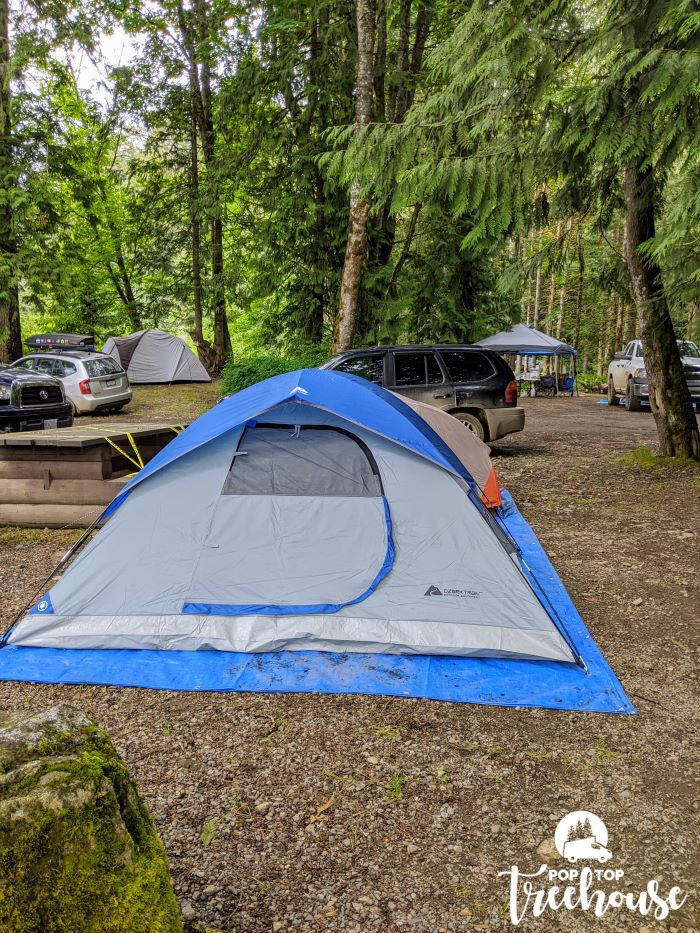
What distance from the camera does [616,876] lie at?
246 centimetres

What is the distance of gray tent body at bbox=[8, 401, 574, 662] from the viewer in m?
4.20

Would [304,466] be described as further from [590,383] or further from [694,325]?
[590,383]

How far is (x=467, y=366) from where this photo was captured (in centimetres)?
992

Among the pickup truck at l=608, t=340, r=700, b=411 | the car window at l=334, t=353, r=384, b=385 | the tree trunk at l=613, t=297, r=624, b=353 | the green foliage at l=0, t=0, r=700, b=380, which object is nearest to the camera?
the green foliage at l=0, t=0, r=700, b=380

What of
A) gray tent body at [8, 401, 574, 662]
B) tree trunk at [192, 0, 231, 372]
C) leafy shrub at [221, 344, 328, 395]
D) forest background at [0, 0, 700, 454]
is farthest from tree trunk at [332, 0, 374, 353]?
gray tent body at [8, 401, 574, 662]

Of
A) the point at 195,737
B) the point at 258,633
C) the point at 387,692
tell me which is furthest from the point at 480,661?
the point at 195,737

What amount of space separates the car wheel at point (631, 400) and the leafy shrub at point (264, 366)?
353 inches

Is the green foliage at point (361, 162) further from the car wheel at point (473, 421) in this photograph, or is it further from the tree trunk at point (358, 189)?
the car wheel at point (473, 421)

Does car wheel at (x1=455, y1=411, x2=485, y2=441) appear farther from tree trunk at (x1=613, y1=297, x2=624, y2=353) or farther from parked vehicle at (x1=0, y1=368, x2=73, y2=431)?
tree trunk at (x1=613, y1=297, x2=624, y2=353)

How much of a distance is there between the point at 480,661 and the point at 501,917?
186 cm

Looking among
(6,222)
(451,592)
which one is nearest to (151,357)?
(6,222)

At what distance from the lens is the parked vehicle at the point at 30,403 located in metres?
10.8

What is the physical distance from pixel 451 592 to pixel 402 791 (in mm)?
1503

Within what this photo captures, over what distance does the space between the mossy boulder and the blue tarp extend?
202 cm
